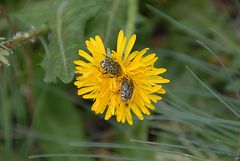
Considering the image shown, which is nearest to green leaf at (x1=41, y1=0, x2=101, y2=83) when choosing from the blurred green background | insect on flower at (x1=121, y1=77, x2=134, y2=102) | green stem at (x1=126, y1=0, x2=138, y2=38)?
the blurred green background

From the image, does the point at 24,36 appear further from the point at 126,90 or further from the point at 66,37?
the point at 126,90

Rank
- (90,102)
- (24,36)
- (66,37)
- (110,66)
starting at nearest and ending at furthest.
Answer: (110,66) < (24,36) < (66,37) < (90,102)

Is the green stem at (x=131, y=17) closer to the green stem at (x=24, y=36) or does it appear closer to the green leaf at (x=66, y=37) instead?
the green leaf at (x=66, y=37)

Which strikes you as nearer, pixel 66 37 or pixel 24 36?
pixel 24 36

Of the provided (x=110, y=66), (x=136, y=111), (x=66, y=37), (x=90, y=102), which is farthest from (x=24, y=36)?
(x=90, y=102)

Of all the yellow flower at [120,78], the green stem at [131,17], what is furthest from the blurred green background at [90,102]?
the yellow flower at [120,78]
